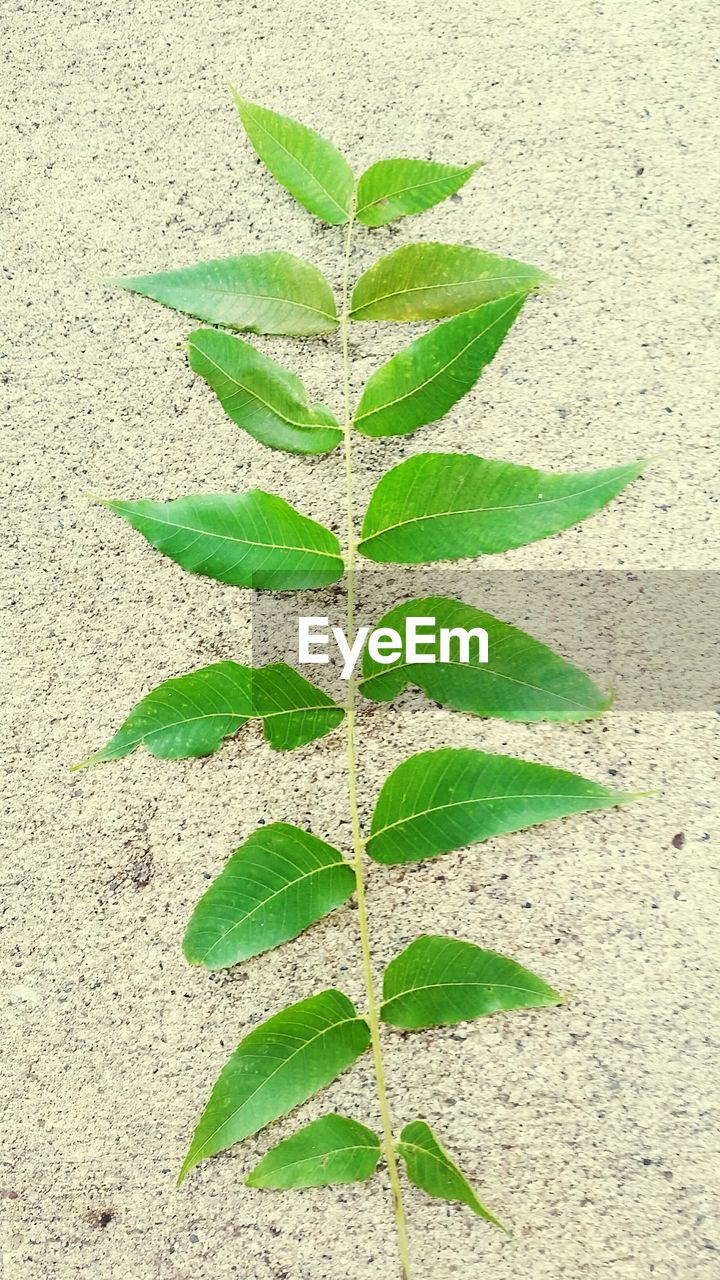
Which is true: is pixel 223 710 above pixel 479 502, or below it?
below

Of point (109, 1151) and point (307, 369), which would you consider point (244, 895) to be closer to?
point (109, 1151)

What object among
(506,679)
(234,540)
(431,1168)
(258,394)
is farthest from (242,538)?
(431,1168)

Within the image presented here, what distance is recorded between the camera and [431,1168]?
2.04ft

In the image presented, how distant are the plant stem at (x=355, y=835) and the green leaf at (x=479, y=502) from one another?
60mm

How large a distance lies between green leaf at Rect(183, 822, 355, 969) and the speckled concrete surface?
0.04 m

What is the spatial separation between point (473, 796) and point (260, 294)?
16.6 inches

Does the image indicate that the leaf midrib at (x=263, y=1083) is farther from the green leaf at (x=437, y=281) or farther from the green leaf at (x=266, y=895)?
the green leaf at (x=437, y=281)

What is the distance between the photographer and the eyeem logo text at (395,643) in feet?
2.11

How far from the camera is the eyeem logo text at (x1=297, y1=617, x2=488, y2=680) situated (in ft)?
2.11

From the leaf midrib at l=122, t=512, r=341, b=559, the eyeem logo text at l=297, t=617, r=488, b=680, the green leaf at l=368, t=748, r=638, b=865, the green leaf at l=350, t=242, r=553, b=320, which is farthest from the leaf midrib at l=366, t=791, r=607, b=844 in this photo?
A: the green leaf at l=350, t=242, r=553, b=320

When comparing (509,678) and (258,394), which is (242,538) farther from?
(509,678)

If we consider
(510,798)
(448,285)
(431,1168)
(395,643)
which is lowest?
(431,1168)
